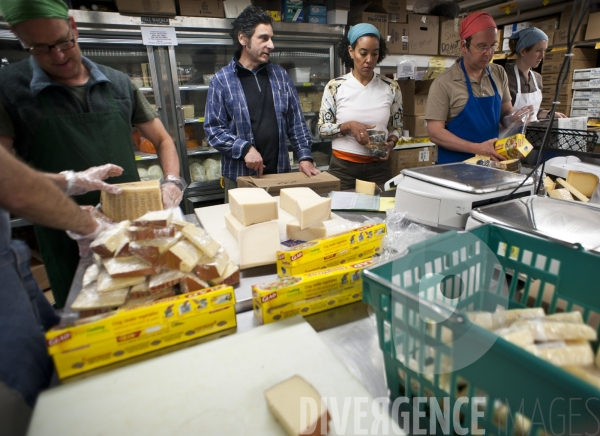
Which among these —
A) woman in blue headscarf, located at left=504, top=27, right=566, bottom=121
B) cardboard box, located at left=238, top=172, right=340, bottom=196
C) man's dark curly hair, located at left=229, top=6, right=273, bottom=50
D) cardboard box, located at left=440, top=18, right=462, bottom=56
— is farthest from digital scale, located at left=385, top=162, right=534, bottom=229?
cardboard box, located at left=440, top=18, right=462, bottom=56

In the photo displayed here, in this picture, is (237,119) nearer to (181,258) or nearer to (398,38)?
(181,258)

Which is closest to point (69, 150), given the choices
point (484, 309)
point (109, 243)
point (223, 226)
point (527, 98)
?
point (223, 226)

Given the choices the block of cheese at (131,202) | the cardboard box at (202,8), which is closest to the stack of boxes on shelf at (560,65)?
the cardboard box at (202,8)

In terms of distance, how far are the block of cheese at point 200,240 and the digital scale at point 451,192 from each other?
2.70 ft

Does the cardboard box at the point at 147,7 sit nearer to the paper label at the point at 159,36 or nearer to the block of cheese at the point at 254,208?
the paper label at the point at 159,36

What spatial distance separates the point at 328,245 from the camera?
109cm

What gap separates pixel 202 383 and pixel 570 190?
1640mm

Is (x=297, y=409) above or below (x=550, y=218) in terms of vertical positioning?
below

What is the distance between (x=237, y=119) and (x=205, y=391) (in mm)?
2190

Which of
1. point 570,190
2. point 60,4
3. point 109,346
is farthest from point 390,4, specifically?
point 109,346

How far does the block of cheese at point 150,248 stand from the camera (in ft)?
3.08

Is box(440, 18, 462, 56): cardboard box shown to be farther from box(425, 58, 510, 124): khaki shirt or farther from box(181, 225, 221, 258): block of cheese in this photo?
box(181, 225, 221, 258): block of cheese

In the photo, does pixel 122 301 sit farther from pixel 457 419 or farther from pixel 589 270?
pixel 589 270

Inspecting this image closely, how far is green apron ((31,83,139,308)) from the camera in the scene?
1576 millimetres
